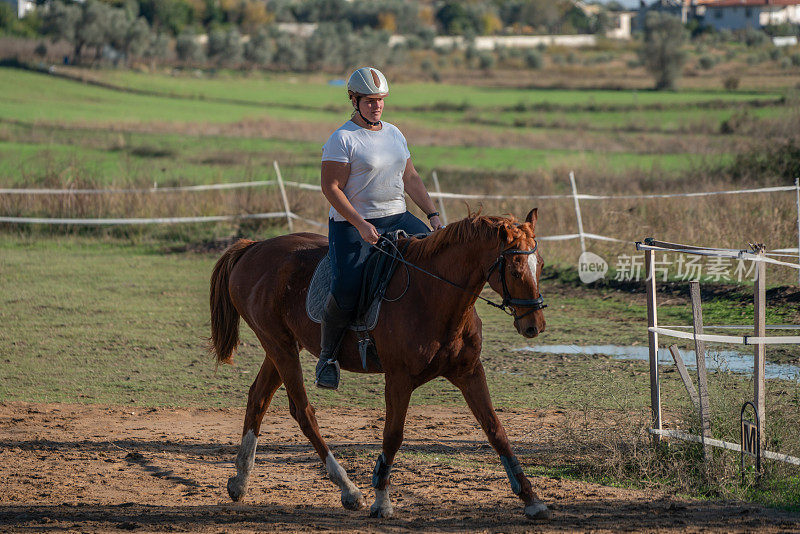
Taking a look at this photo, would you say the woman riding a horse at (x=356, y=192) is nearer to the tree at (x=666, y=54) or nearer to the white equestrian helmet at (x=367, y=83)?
the white equestrian helmet at (x=367, y=83)

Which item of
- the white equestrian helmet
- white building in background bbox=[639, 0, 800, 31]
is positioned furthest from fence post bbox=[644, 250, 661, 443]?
white building in background bbox=[639, 0, 800, 31]

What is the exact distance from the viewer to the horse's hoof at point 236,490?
605 centimetres

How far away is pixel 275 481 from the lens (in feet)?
21.2

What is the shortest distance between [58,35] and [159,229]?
168 feet

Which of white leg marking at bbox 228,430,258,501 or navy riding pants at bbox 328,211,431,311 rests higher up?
navy riding pants at bbox 328,211,431,311

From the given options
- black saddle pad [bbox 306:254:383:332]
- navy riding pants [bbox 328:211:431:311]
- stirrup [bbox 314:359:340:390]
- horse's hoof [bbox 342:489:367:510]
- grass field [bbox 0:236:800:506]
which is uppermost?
navy riding pants [bbox 328:211:431:311]

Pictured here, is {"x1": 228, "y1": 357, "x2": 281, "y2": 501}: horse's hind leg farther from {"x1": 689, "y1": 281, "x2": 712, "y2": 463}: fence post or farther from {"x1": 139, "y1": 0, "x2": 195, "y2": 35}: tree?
{"x1": 139, "y1": 0, "x2": 195, "y2": 35}: tree

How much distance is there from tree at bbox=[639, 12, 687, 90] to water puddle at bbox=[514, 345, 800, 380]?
2180 inches

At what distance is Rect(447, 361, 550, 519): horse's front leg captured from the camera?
539 cm

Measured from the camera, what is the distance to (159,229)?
19.6m

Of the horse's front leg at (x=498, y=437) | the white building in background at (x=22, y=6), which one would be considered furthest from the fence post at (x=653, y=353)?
the white building in background at (x=22, y=6)

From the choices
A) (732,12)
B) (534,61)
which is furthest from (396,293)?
(534,61)

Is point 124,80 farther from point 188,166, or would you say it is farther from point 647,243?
point 647,243

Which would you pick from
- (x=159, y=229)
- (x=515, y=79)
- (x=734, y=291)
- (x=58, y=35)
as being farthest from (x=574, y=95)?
(x=734, y=291)
